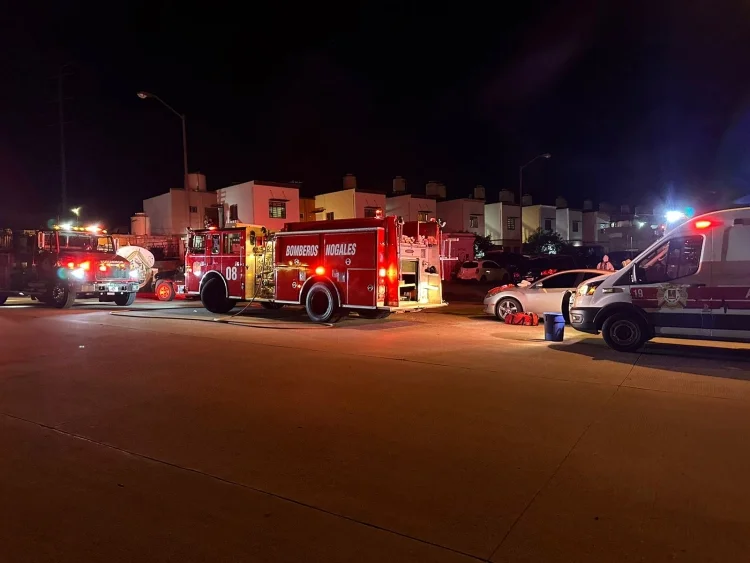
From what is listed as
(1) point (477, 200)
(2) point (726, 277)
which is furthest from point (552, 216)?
(2) point (726, 277)

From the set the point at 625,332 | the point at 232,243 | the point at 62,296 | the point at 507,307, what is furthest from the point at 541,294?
the point at 62,296

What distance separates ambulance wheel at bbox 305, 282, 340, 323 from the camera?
13859mm

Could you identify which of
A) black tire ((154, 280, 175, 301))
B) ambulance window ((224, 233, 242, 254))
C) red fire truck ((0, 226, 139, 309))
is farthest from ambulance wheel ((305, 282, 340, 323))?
black tire ((154, 280, 175, 301))

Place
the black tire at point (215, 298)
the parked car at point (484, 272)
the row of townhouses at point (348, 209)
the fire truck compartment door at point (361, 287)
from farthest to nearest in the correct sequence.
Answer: the row of townhouses at point (348, 209) < the parked car at point (484, 272) < the black tire at point (215, 298) < the fire truck compartment door at point (361, 287)

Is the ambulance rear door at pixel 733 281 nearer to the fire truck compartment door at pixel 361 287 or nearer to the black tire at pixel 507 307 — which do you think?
the black tire at pixel 507 307

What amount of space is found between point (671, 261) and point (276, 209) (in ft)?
104

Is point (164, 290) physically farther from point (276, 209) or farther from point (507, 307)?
point (276, 209)

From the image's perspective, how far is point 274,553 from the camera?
11.0 ft

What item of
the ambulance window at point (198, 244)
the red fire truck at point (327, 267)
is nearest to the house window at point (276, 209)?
the ambulance window at point (198, 244)

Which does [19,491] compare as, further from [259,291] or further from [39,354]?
[259,291]

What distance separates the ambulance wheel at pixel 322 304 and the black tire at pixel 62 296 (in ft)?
29.0

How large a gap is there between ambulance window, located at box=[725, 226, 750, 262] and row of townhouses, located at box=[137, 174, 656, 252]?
2370cm

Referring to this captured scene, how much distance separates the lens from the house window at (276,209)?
38000 mm

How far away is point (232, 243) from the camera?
1611 cm
